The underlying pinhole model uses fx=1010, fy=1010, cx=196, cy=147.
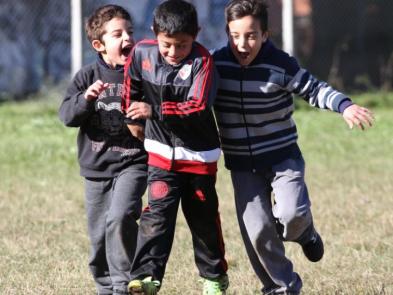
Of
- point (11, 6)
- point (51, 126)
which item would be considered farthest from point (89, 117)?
point (11, 6)

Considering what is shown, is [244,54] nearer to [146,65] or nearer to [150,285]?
[146,65]

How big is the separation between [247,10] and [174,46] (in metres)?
0.45

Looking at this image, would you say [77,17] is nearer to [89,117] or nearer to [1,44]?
[1,44]

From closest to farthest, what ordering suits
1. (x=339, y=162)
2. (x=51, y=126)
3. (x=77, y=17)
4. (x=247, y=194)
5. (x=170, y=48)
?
(x=170, y=48) → (x=247, y=194) → (x=339, y=162) → (x=51, y=126) → (x=77, y=17)

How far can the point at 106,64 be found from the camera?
5434mm

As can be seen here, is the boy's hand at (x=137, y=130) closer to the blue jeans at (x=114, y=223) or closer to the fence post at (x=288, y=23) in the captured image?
the blue jeans at (x=114, y=223)

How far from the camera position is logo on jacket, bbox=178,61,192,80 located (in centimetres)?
491

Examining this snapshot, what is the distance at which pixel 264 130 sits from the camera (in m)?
5.21

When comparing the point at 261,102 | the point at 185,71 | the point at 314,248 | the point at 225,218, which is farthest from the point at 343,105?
the point at 225,218

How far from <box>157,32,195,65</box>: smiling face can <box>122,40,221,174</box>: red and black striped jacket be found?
0.10 feet

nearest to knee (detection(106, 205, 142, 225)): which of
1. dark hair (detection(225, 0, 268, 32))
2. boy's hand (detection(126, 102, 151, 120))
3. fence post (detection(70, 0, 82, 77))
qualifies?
boy's hand (detection(126, 102, 151, 120))

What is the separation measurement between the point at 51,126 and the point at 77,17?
2.07 m

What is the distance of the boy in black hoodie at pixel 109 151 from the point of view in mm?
5309

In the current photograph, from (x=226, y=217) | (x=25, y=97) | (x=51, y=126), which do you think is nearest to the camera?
(x=226, y=217)
